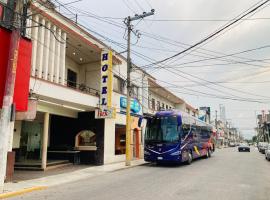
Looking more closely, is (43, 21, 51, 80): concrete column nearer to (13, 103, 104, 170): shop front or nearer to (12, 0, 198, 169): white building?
(12, 0, 198, 169): white building

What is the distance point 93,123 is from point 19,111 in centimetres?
892

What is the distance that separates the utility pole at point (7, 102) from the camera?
9.95 meters

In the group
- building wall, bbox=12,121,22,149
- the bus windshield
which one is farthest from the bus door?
building wall, bbox=12,121,22,149

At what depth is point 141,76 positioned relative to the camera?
97.0 feet

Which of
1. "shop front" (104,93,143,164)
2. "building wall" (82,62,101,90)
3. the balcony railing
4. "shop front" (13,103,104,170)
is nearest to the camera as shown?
"shop front" (13,103,104,170)

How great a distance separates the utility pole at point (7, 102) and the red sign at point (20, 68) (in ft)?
2.30

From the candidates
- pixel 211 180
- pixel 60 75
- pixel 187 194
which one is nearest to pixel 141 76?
pixel 60 75

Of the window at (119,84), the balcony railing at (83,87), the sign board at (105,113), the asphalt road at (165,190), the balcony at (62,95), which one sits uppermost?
the window at (119,84)

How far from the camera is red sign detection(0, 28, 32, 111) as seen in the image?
11070 mm

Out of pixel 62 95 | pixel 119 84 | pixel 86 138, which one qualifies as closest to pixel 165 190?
pixel 62 95

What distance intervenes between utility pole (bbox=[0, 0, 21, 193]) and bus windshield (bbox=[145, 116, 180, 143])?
434 inches

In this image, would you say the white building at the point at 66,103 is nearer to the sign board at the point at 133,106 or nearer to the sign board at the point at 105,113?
the sign board at the point at 133,106

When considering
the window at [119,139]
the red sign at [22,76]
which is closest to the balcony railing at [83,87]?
→ the window at [119,139]

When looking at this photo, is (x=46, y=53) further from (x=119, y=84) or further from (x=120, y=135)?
(x=120, y=135)
